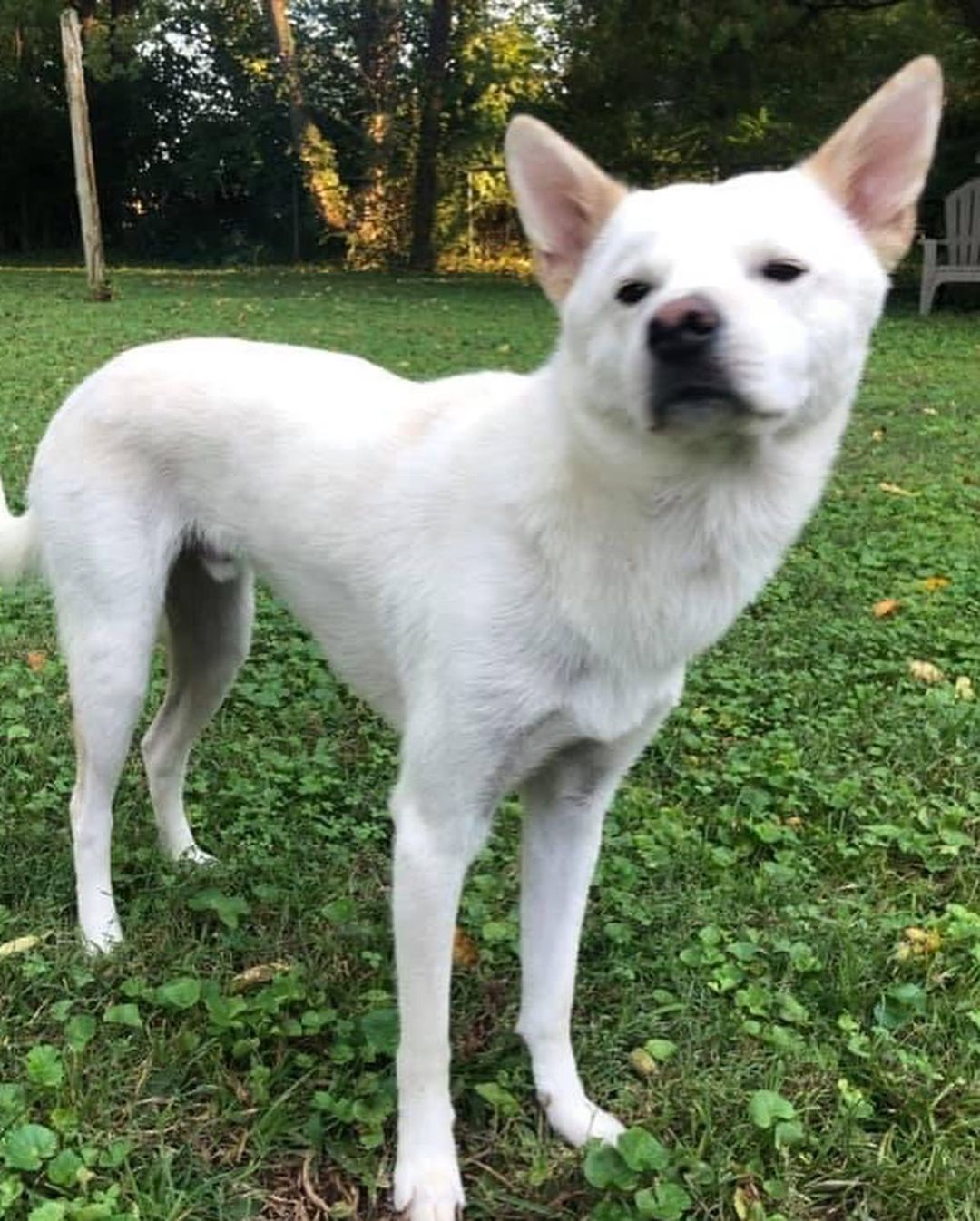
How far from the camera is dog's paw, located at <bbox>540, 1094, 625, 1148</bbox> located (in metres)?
2.33

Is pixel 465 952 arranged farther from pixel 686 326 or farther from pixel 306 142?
pixel 306 142

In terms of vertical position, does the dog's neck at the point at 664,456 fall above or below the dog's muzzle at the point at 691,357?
below

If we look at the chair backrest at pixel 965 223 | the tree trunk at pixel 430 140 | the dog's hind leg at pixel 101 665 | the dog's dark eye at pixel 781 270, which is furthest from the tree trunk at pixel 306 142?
the dog's dark eye at pixel 781 270

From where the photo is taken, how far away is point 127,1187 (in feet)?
6.99

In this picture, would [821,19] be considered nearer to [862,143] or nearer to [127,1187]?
[862,143]

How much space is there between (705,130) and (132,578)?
18293mm

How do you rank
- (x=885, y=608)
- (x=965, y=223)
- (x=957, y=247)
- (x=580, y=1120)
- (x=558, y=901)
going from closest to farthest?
(x=580, y=1120), (x=558, y=901), (x=885, y=608), (x=965, y=223), (x=957, y=247)

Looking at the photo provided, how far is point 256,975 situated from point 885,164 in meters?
2.06

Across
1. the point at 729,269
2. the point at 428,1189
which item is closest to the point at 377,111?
the point at 729,269

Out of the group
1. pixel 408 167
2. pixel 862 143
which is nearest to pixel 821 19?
pixel 408 167

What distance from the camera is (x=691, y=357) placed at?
185 cm

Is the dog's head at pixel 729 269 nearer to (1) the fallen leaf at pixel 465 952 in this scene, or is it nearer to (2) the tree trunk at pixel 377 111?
(1) the fallen leaf at pixel 465 952

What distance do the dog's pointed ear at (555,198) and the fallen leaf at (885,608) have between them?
2.94 meters

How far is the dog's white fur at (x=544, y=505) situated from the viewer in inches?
78.7
